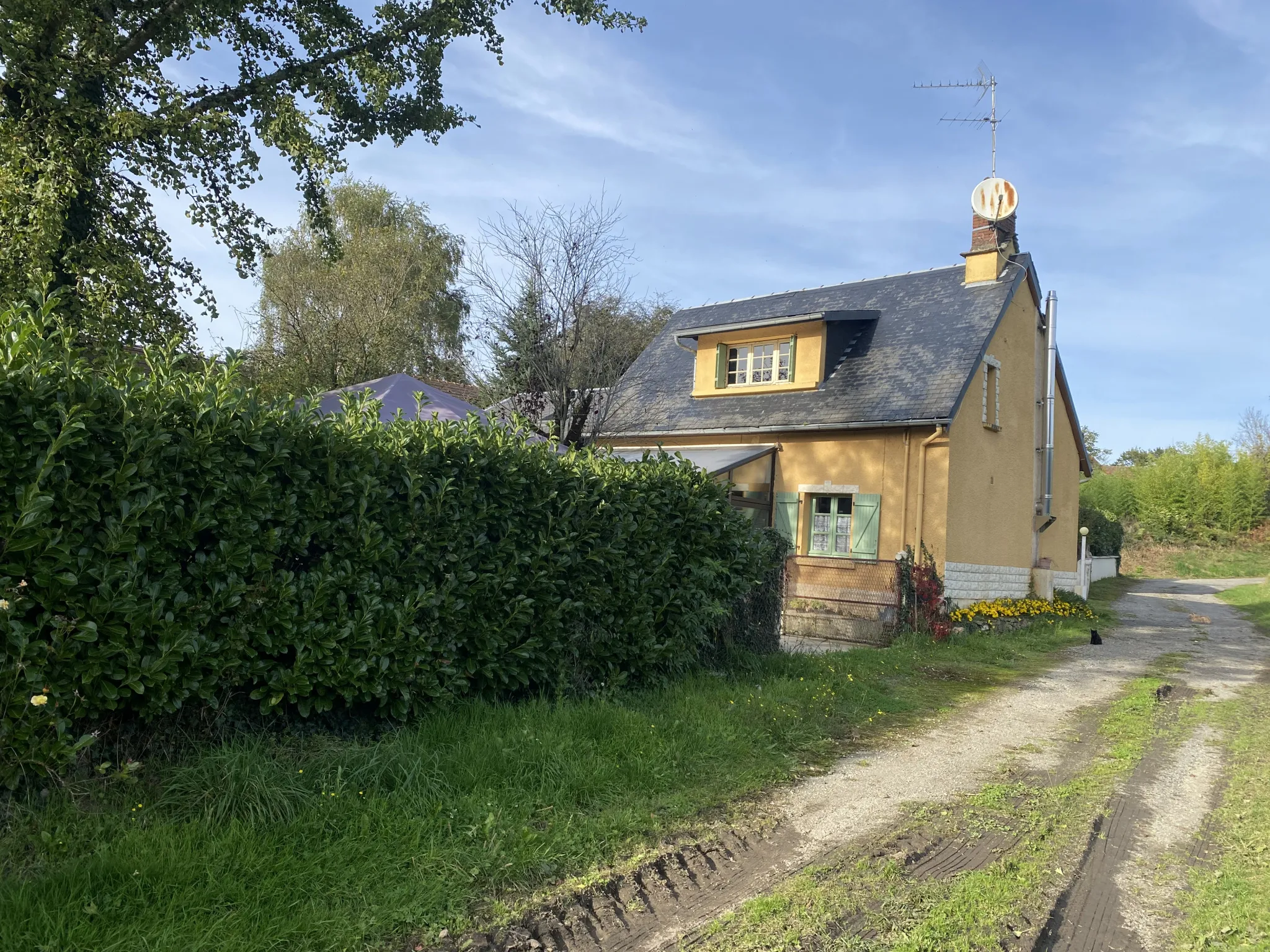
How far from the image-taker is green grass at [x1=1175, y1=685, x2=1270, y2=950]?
3711mm

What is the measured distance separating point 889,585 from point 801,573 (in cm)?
194

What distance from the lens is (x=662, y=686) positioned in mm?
7355

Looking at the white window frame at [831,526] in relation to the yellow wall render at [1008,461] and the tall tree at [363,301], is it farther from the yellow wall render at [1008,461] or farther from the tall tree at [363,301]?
the tall tree at [363,301]

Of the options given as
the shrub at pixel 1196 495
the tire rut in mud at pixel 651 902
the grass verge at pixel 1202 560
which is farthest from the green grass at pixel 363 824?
the shrub at pixel 1196 495

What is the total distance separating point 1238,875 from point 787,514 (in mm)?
12805

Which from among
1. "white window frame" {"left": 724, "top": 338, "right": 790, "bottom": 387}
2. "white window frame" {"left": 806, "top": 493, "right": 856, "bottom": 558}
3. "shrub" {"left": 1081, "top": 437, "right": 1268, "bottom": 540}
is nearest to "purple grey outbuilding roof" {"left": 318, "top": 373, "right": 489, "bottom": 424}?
"white window frame" {"left": 806, "top": 493, "right": 856, "bottom": 558}

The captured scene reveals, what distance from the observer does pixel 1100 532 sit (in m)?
36.3

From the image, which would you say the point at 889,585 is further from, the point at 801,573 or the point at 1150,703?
the point at 1150,703

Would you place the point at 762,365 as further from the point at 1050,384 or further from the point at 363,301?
the point at 363,301

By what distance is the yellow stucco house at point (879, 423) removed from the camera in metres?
15.6

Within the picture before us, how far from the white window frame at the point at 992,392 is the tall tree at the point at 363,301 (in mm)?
14560

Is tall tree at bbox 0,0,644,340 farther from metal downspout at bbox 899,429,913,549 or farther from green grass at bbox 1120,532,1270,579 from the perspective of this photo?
green grass at bbox 1120,532,1270,579

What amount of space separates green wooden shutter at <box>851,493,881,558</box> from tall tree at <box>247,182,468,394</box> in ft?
43.8

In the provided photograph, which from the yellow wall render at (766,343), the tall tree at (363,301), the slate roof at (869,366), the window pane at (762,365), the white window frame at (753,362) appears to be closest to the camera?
the slate roof at (869,366)
